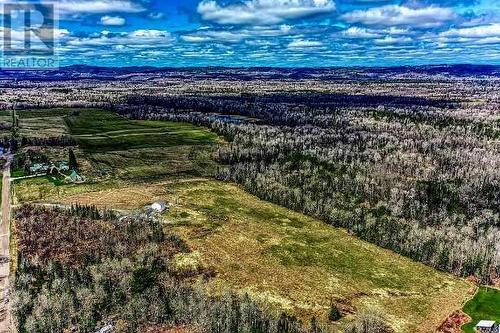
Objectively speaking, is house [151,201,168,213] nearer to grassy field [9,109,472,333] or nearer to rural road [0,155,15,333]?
grassy field [9,109,472,333]

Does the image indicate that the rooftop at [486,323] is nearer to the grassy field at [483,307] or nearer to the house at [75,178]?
the grassy field at [483,307]

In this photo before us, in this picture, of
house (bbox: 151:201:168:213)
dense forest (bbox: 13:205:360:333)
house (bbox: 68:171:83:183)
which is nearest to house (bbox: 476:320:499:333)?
dense forest (bbox: 13:205:360:333)

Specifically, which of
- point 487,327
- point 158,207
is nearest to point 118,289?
point 158,207

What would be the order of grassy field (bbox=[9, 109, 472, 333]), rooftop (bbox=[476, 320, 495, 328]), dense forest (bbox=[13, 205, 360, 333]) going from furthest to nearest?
grassy field (bbox=[9, 109, 472, 333]) → rooftop (bbox=[476, 320, 495, 328]) → dense forest (bbox=[13, 205, 360, 333])

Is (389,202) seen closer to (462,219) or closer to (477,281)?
(462,219)

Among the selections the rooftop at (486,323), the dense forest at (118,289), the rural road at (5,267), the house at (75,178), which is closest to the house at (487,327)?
the rooftop at (486,323)
